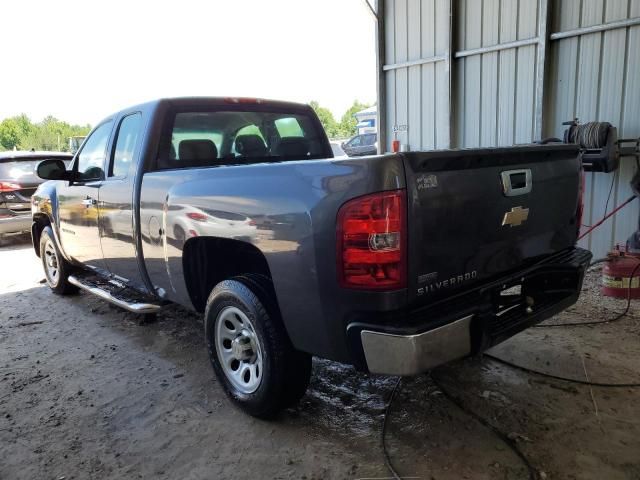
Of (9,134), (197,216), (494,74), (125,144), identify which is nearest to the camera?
(197,216)

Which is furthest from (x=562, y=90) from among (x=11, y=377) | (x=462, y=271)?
(x=11, y=377)

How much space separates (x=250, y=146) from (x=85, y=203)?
1538 millimetres

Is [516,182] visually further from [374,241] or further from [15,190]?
[15,190]

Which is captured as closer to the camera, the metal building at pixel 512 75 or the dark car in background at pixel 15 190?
the metal building at pixel 512 75

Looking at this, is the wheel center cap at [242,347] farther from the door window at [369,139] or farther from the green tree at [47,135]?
the green tree at [47,135]

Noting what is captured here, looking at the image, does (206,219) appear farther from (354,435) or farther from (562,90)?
(562,90)

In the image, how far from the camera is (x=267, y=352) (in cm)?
262

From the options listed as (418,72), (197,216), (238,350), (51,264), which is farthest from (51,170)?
(418,72)

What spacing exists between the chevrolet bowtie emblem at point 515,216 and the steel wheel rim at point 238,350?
1432 mm

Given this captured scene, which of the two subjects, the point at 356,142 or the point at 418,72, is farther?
the point at 356,142

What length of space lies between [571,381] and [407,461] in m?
1.38

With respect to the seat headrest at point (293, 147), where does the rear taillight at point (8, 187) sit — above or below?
below

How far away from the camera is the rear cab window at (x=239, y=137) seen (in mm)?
3641

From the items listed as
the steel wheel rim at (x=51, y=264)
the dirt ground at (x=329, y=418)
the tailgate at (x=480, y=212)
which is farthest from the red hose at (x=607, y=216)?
the steel wheel rim at (x=51, y=264)
